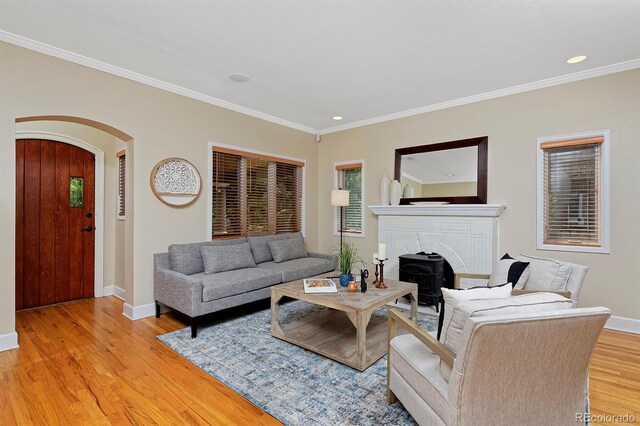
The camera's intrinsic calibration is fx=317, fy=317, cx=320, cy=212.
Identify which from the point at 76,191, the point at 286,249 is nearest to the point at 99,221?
the point at 76,191

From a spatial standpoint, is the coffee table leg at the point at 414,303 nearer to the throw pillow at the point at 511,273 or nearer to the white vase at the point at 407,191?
the throw pillow at the point at 511,273

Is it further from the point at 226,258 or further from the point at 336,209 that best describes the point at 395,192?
the point at 226,258

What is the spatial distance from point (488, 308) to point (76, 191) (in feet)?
16.9

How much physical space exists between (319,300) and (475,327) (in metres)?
1.71

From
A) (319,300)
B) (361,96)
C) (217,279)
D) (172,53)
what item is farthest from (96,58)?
(319,300)

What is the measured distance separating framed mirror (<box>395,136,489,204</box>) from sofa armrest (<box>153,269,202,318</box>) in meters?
3.19

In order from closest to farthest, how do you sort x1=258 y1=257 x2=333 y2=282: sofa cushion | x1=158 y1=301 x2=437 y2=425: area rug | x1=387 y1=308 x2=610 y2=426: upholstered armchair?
1. x1=387 y1=308 x2=610 y2=426: upholstered armchair
2. x1=158 y1=301 x2=437 y2=425: area rug
3. x1=258 y1=257 x2=333 y2=282: sofa cushion

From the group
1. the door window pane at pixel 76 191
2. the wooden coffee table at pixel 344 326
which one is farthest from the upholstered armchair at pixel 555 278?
the door window pane at pixel 76 191

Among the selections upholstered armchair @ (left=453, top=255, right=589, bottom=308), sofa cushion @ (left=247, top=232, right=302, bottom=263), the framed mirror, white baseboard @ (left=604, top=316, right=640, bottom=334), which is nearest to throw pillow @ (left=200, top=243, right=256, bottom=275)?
sofa cushion @ (left=247, top=232, right=302, bottom=263)

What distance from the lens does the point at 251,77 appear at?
366 cm

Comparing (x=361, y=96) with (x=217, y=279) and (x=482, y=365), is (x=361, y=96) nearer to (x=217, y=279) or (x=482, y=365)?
(x=217, y=279)

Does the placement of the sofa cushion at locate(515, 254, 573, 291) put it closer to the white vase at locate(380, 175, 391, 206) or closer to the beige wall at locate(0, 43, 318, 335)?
the white vase at locate(380, 175, 391, 206)

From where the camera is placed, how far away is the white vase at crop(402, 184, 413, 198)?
484cm

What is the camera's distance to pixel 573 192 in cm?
361
